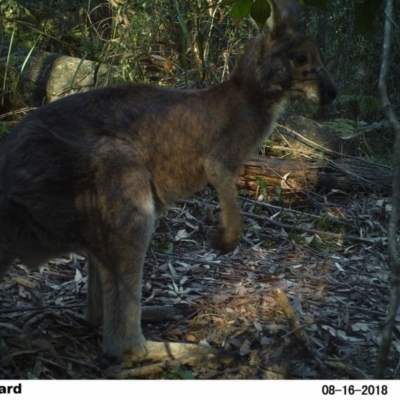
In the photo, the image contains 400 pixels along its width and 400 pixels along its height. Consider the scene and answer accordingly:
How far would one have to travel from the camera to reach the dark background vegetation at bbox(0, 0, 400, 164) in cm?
829

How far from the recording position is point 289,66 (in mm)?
4891

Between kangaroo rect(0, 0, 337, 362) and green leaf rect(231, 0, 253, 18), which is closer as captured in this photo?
green leaf rect(231, 0, 253, 18)

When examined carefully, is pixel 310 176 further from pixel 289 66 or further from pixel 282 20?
pixel 282 20

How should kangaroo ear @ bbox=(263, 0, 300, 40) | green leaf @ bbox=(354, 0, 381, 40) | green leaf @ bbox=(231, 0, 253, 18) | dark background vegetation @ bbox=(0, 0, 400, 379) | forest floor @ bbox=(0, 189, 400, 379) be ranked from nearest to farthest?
green leaf @ bbox=(354, 0, 381, 40) < green leaf @ bbox=(231, 0, 253, 18) < forest floor @ bbox=(0, 189, 400, 379) < dark background vegetation @ bbox=(0, 0, 400, 379) < kangaroo ear @ bbox=(263, 0, 300, 40)

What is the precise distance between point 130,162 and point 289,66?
4.92ft

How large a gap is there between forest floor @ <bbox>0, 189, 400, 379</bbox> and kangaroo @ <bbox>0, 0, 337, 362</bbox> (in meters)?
0.28

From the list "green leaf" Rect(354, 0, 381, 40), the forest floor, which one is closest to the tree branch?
"green leaf" Rect(354, 0, 381, 40)

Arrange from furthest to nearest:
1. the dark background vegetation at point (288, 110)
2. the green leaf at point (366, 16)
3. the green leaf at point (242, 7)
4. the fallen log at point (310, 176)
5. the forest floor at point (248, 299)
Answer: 1. the fallen log at point (310, 176)
2. the dark background vegetation at point (288, 110)
3. the forest floor at point (248, 299)
4. the green leaf at point (242, 7)
5. the green leaf at point (366, 16)

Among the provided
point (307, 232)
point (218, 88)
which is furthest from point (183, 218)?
point (218, 88)

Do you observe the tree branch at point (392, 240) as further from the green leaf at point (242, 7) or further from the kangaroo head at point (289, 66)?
the kangaroo head at point (289, 66)

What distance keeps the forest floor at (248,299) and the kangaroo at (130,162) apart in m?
0.28

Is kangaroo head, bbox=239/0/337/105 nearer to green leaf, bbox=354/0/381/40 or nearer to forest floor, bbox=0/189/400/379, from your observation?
forest floor, bbox=0/189/400/379

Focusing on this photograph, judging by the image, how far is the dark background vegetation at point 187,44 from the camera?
829cm

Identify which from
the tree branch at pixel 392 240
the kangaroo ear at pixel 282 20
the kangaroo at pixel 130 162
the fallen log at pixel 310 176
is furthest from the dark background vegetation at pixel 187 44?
the tree branch at pixel 392 240
